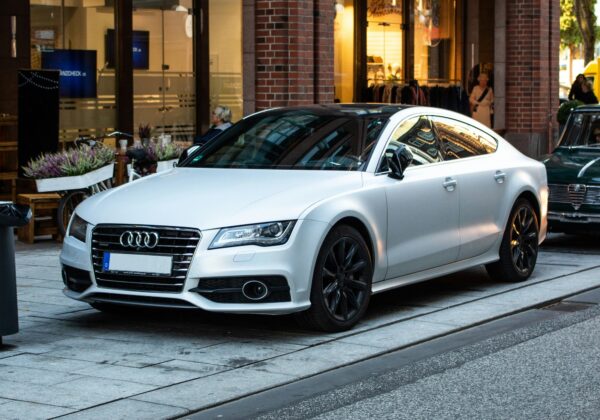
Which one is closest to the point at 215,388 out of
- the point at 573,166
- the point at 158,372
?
the point at 158,372

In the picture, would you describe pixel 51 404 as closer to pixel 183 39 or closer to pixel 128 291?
pixel 128 291

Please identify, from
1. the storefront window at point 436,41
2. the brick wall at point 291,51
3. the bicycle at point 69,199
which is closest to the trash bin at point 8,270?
the bicycle at point 69,199

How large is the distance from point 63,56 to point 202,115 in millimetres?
2682

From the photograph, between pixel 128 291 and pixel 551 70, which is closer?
pixel 128 291

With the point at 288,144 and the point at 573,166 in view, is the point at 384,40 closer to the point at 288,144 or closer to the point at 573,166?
the point at 573,166

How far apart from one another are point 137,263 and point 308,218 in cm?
113

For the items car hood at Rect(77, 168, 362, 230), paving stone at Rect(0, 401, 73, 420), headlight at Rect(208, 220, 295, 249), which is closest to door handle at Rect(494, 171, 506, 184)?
car hood at Rect(77, 168, 362, 230)

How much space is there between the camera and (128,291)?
7961 mm

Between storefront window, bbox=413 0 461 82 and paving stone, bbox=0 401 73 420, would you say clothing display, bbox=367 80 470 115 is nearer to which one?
storefront window, bbox=413 0 461 82

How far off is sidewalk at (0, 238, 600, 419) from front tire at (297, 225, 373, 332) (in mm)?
119

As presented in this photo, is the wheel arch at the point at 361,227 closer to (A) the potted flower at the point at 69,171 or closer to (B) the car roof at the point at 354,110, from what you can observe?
(B) the car roof at the point at 354,110

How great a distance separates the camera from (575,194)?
12734mm

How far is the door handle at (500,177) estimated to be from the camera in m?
10.1

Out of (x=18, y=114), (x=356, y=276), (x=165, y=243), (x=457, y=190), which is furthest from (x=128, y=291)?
(x=18, y=114)
